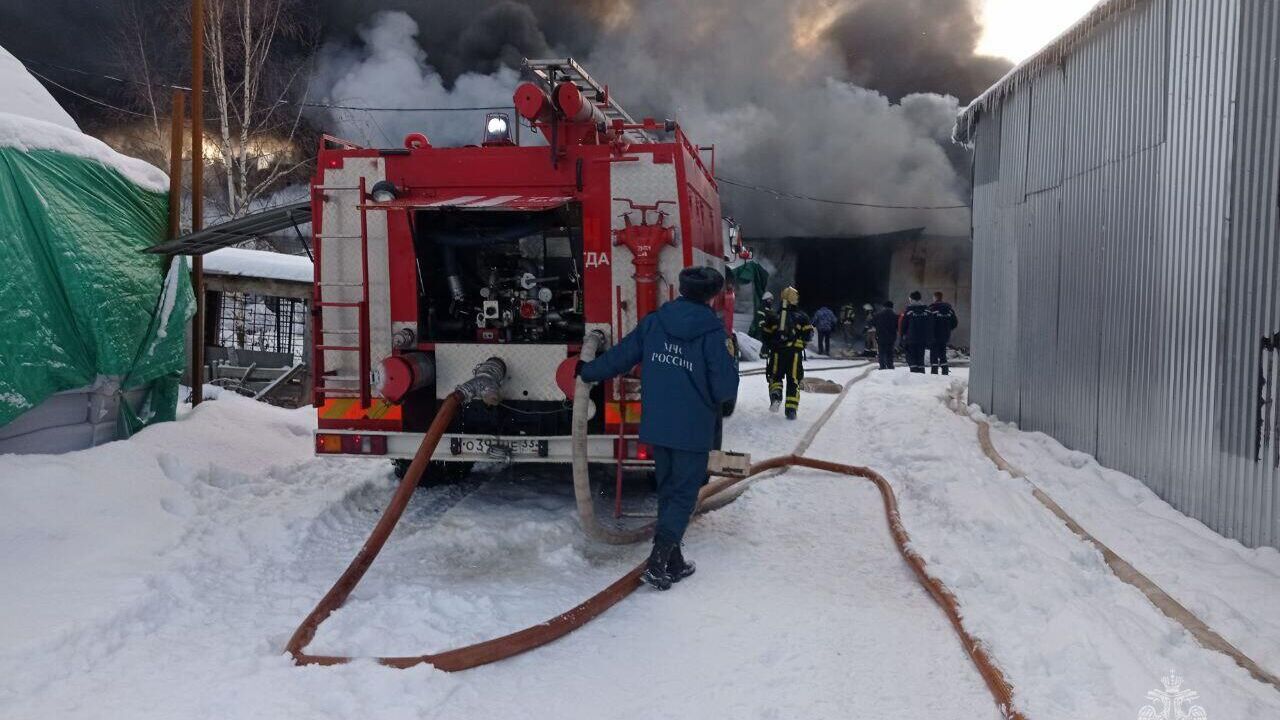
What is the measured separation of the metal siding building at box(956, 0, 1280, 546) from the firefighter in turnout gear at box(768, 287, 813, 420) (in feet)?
7.39

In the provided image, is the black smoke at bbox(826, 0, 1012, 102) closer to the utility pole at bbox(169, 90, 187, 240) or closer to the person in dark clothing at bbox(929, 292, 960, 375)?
the person in dark clothing at bbox(929, 292, 960, 375)

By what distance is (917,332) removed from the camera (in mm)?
15945

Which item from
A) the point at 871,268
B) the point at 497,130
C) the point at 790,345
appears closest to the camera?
the point at 497,130

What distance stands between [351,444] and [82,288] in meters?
2.38

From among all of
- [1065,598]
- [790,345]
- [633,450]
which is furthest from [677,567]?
[790,345]

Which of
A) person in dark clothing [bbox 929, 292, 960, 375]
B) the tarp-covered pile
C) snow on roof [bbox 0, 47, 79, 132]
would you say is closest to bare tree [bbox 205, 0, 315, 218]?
snow on roof [bbox 0, 47, 79, 132]

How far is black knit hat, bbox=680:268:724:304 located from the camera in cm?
463

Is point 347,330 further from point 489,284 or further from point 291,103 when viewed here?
point 291,103

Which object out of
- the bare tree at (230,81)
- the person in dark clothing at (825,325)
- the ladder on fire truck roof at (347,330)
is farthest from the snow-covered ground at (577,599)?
the person in dark clothing at (825,325)

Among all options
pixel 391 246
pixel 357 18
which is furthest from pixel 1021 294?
pixel 357 18

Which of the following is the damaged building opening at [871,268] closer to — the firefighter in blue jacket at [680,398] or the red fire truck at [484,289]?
the red fire truck at [484,289]

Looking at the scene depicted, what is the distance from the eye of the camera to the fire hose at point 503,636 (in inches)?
133

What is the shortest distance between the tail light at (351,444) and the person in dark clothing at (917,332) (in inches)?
487

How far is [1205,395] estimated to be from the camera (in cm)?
507
